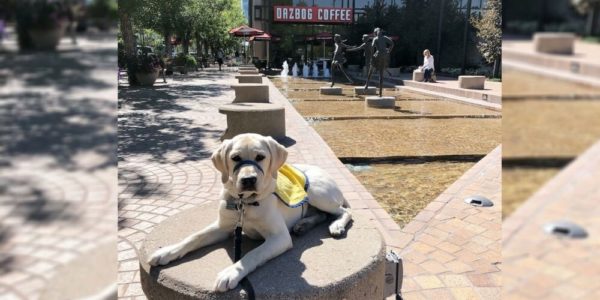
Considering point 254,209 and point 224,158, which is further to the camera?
point 254,209

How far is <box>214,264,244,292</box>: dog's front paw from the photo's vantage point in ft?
6.72

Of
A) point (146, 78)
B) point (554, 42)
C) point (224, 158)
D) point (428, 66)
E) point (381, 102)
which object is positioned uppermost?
point (428, 66)

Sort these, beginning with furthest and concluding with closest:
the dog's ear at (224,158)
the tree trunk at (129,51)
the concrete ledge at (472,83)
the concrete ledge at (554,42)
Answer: the tree trunk at (129,51) → the concrete ledge at (472,83) → the dog's ear at (224,158) → the concrete ledge at (554,42)

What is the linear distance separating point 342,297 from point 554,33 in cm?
193

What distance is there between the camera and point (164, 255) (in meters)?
2.38

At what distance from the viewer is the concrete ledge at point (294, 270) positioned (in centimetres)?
210

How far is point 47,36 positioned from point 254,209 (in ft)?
5.99

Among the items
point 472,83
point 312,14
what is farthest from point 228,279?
point 312,14

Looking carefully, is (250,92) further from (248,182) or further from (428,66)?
(428,66)

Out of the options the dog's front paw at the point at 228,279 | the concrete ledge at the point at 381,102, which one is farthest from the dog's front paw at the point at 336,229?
the concrete ledge at the point at 381,102

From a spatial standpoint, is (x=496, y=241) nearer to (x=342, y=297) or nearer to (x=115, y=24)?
(x=342, y=297)

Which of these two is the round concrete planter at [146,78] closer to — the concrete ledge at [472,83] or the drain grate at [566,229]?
the concrete ledge at [472,83]

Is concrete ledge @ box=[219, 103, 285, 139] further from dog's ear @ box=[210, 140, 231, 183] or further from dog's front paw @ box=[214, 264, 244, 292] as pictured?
dog's front paw @ box=[214, 264, 244, 292]

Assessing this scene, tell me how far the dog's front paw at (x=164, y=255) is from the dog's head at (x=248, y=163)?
1.65 feet
